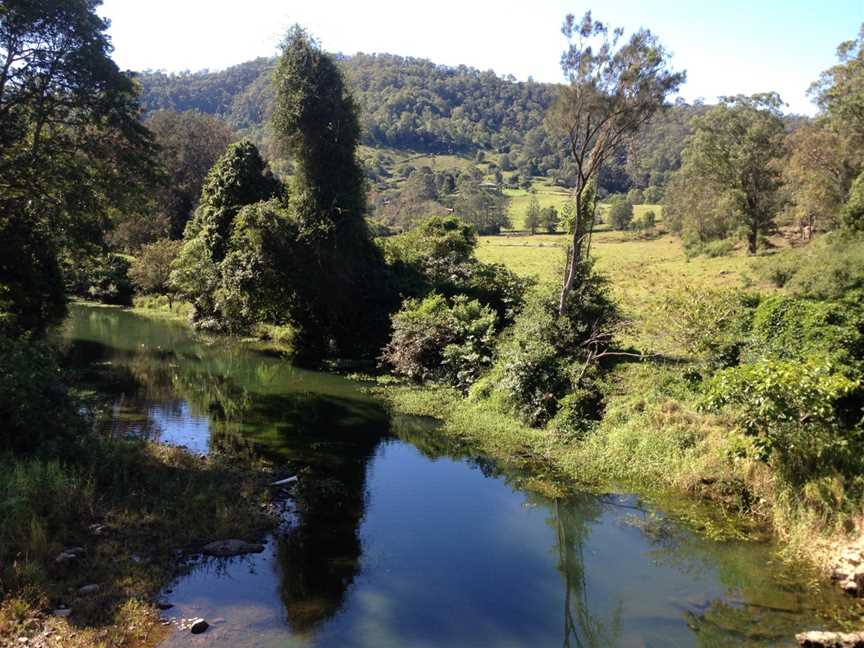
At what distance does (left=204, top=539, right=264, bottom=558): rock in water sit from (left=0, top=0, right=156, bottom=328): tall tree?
419 inches

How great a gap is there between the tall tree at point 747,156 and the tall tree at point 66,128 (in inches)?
1759

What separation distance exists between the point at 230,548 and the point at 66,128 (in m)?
14.0

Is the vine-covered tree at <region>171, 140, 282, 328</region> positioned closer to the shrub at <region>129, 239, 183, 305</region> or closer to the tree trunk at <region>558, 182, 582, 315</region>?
the shrub at <region>129, 239, 183, 305</region>

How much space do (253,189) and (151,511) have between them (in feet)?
89.5

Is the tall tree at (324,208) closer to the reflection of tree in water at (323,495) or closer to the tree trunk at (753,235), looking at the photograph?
the reflection of tree in water at (323,495)

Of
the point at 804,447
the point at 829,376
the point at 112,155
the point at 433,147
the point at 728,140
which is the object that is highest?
the point at 433,147

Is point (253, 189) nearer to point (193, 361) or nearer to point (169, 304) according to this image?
point (193, 361)

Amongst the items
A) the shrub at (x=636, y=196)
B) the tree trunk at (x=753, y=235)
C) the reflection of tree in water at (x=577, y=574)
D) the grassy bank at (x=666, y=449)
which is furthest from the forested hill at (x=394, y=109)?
the reflection of tree in water at (x=577, y=574)

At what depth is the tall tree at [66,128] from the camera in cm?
1709

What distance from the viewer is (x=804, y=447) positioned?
1312 centimetres

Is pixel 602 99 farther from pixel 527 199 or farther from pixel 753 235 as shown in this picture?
pixel 527 199

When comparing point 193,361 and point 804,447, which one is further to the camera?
point 193,361

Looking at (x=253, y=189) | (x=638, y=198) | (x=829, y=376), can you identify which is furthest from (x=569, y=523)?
(x=638, y=198)

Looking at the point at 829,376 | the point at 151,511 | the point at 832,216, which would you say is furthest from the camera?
the point at 832,216
